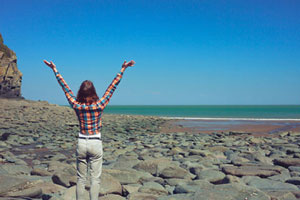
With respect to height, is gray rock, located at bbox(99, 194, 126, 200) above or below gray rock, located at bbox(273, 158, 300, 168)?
below

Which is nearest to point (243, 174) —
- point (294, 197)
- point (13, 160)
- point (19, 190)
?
point (294, 197)

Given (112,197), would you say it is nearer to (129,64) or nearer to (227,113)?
(129,64)

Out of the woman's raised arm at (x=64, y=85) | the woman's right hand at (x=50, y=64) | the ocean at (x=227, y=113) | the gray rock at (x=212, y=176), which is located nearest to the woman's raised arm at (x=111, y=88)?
the woman's raised arm at (x=64, y=85)

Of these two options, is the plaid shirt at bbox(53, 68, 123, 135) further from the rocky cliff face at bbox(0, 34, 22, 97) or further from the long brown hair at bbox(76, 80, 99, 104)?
the rocky cliff face at bbox(0, 34, 22, 97)

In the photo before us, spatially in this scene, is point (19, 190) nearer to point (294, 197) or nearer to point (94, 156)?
point (94, 156)

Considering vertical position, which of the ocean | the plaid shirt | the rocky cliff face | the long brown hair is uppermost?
the rocky cliff face

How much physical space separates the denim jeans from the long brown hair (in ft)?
1.68

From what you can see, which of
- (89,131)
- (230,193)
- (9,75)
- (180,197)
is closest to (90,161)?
(89,131)

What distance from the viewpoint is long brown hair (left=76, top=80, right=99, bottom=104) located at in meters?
3.56

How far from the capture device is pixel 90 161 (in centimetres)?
362

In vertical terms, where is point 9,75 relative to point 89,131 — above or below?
above

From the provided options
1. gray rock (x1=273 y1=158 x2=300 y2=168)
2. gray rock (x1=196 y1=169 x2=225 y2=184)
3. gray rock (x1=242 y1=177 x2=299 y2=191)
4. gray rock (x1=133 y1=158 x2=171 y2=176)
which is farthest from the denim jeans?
gray rock (x1=273 y1=158 x2=300 y2=168)

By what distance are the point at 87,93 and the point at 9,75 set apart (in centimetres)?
4348

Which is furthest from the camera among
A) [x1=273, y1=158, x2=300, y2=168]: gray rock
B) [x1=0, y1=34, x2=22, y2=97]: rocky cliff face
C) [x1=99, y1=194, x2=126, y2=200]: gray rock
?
[x1=0, y1=34, x2=22, y2=97]: rocky cliff face
